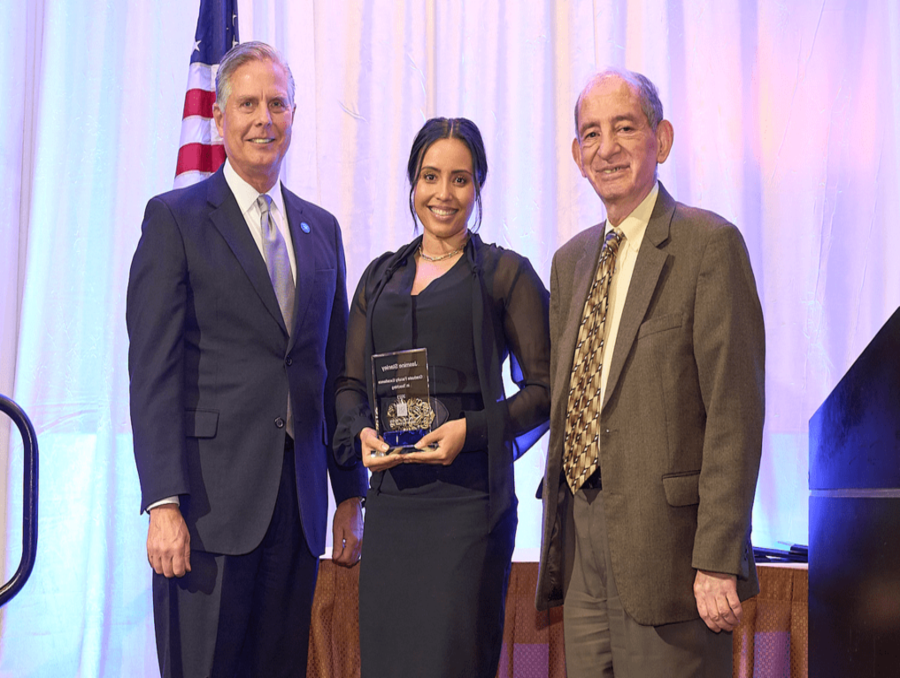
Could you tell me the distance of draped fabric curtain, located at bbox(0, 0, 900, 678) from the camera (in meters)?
3.33

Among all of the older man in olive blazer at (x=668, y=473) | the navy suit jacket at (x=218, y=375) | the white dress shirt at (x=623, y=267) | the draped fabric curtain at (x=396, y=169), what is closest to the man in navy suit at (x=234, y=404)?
the navy suit jacket at (x=218, y=375)

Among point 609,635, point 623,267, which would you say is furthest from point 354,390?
point 609,635

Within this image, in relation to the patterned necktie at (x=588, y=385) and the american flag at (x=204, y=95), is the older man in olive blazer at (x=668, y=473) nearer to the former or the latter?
the patterned necktie at (x=588, y=385)

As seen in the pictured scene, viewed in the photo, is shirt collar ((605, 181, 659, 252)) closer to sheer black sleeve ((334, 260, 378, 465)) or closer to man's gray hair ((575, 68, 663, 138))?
man's gray hair ((575, 68, 663, 138))

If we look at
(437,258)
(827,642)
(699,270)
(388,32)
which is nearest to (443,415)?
(437,258)

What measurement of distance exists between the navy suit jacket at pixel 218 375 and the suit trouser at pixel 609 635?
0.68 metres

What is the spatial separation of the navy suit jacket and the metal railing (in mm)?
227

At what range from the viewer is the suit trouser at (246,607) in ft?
6.16

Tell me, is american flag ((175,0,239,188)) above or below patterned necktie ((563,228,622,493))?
above

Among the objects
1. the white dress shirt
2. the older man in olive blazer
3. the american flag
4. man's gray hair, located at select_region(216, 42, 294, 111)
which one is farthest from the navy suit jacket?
the american flag

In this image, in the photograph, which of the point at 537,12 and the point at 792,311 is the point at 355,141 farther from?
the point at 792,311

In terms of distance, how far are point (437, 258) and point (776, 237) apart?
1.89 metres

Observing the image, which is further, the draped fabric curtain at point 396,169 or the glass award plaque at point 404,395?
the draped fabric curtain at point 396,169

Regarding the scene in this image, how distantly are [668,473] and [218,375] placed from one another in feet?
3.57
